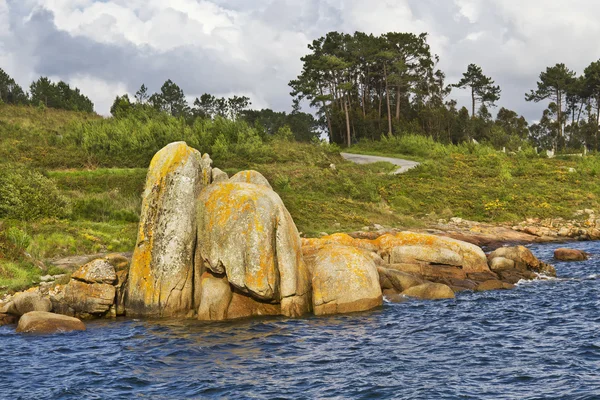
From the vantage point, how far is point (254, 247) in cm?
1997

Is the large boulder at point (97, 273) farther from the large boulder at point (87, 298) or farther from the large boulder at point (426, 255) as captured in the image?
the large boulder at point (426, 255)

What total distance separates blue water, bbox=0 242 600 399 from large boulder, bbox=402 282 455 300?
1.55 m

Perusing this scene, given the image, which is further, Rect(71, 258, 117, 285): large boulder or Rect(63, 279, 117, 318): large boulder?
Rect(71, 258, 117, 285): large boulder

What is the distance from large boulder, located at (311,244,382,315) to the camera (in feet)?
68.5

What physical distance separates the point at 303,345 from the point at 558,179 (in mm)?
55944

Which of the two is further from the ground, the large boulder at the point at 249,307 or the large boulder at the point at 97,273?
the large boulder at the point at 97,273

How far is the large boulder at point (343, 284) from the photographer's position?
20.9 m

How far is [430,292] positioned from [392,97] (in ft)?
280

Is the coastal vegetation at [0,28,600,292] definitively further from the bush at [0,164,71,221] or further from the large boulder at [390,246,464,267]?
the large boulder at [390,246,464,267]

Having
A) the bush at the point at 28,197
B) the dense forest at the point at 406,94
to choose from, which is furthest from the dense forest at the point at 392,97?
the bush at the point at 28,197

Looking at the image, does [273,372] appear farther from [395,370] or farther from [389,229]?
[389,229]

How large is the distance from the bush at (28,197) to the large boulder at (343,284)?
17.8 meters

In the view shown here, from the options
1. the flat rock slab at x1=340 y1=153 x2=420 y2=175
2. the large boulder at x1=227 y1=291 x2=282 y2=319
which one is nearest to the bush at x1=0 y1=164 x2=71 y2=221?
the large boulder at x1=227 y1=291 x2=282 y2=319

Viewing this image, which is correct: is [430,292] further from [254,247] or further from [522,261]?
[522,261]
